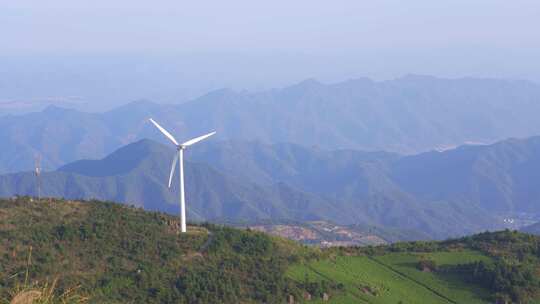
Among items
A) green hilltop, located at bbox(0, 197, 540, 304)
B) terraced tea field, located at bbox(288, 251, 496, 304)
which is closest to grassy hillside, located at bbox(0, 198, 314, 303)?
A: green hilltop, located at bbox(0, 197, 540, 304)

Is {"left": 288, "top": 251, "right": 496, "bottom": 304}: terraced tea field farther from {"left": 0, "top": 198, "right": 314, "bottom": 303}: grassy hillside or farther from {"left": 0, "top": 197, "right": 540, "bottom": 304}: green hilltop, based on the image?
{"left": 0, "top": 198, "right": 314, "bottom": 303}: grassy hillside

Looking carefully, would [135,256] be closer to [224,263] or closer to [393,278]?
[224,263]

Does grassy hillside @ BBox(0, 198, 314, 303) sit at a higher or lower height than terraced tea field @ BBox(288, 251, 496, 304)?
higher

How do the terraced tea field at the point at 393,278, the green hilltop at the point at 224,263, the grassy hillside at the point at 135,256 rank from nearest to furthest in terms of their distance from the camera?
the grassy hillside at the point at 135,256 < the green hilltop at the point at 224,263 < the terraced tea field at the point at 393,278

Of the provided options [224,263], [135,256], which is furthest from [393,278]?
[135,256]

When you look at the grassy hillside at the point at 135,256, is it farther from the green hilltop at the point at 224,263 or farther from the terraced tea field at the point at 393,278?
the terraced tea field at the point at 393,278

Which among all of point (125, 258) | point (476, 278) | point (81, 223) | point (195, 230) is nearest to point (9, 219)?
point (81, 223)

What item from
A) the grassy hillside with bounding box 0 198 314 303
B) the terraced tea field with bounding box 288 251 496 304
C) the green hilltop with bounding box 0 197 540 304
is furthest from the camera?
the terraced tea field with bounding box 288 251 496 304

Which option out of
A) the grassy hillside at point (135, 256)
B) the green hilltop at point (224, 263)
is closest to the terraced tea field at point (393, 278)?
the green hilltop at point (224, 263)
